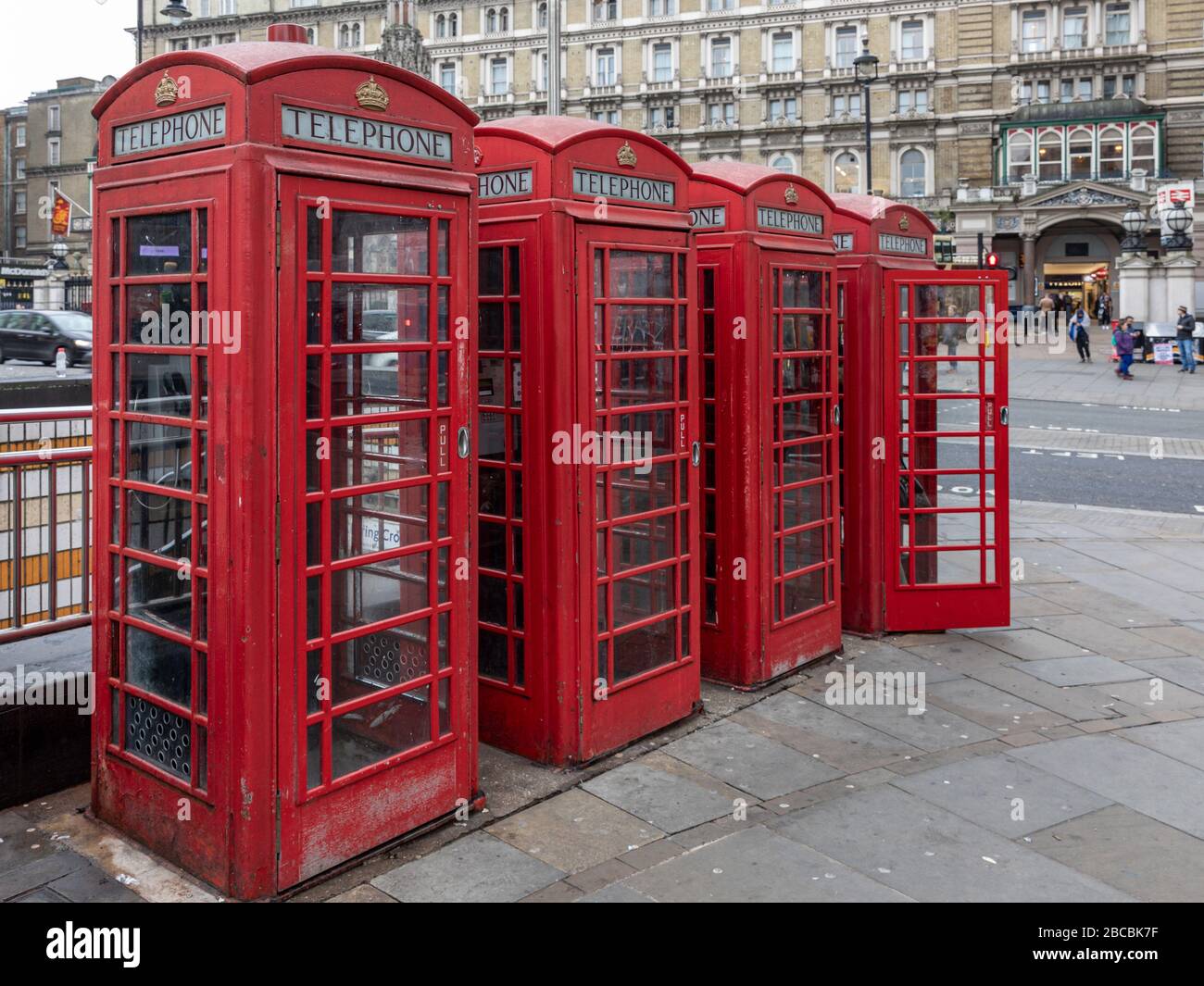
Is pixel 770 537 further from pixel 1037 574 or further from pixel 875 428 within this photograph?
pixel 1037 574

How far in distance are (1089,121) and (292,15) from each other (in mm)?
43858

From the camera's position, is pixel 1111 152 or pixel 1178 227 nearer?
pixel 1178 227

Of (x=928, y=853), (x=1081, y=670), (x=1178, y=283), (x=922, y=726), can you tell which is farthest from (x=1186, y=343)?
(x=928, y=853)

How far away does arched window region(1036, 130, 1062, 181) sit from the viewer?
185 ft

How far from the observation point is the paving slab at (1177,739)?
19.8ft

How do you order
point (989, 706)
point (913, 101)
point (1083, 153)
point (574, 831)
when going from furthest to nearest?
point (913, 101) < point (1083, 153) < point (989, 706) < point (574, 831)

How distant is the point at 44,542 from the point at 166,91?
258 centimetres

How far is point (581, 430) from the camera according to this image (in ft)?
18.0

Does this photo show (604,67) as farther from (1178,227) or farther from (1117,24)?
(1178,227)

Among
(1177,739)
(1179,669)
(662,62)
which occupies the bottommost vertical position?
(1177,739)

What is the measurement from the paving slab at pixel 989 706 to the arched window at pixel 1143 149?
5611cm

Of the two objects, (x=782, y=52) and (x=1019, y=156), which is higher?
(x=782, y=52)

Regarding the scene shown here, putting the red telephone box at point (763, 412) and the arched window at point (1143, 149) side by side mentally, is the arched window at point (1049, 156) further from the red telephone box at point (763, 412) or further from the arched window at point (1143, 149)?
the red telephone box at point (763, 412)
